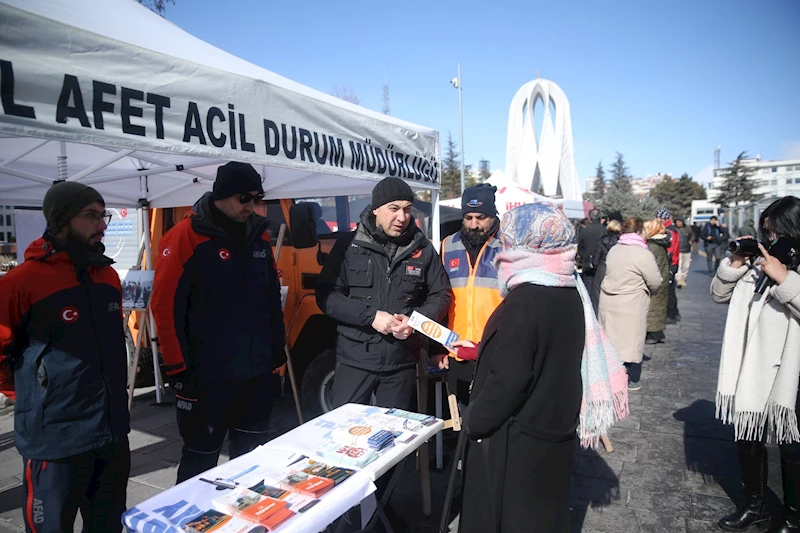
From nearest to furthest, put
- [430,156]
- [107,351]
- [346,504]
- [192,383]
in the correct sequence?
[346,504] < [107,351] < [192,383] < [430,156]

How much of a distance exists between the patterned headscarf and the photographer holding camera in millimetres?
989

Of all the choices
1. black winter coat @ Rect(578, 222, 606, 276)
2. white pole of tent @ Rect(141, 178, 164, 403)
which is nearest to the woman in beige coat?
black winter coat @ Rect(578, 222, 606, 276)

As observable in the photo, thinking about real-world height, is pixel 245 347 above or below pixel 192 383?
above

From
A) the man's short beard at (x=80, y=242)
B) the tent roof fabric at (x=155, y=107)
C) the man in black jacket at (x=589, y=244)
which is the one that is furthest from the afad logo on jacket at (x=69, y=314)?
the man in black jacket at (x=589, y=244)

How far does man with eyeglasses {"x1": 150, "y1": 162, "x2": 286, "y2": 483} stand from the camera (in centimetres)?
234

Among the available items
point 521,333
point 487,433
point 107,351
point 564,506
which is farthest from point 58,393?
point 564,506

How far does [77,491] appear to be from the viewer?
6.40 feet

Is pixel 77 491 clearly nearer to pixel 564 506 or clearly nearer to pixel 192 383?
pixel 192 383

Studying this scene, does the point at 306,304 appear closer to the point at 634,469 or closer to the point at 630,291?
the point at 634,469

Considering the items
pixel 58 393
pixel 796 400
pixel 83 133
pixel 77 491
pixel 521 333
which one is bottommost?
pixel 77 491

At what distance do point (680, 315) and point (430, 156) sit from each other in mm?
7816

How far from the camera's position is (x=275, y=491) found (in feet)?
5.06

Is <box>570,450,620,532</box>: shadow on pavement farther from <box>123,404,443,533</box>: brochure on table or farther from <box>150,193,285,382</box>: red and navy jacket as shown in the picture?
<box>150,193,285,382</box>: red and navy jacket

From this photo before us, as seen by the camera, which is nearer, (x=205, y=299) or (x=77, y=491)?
(x=77, y=491)
